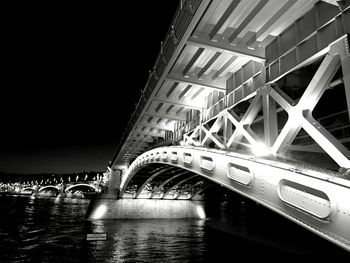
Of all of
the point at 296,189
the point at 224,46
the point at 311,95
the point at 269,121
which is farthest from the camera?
the point at 224,46

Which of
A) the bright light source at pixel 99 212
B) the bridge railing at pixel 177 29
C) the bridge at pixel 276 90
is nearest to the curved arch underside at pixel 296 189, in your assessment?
the bridge at pixel 276 90

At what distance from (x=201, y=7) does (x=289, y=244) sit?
894 inches

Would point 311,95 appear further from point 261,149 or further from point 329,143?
point 261,149

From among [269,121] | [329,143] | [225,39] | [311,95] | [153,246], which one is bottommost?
[153,246]

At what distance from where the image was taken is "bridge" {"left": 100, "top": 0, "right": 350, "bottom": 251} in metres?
4.37

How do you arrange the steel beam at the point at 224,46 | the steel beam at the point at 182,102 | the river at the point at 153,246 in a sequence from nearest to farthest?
the steel beam at the point at 224,46
the steel beam at the point at 182,102
the river at the point at 153,246

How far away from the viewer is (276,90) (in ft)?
20.5

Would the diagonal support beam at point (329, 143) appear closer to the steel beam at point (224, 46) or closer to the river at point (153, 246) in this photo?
the steel beam at point (224, 46)

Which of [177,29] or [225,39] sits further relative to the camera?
[177,29]

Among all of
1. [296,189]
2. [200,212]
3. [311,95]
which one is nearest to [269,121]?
[311,95]

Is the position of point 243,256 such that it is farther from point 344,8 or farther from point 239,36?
point 344,8

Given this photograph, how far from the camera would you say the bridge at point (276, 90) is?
14.3 ft

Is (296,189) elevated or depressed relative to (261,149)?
depressed

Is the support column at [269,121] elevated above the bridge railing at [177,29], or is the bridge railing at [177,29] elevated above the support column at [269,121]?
the bridge railing at [177,29]
